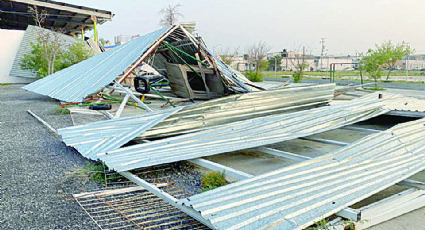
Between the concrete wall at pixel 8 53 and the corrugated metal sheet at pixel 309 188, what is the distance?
2334 cm

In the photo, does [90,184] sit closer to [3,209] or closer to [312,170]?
[3,209]

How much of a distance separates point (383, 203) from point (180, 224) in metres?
1.72

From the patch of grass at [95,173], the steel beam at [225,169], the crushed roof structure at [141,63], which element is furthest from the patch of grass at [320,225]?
the crushed roof structure at [141,63]

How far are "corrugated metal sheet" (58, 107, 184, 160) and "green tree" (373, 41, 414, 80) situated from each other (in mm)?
15097

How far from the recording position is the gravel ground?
2623 millimetres

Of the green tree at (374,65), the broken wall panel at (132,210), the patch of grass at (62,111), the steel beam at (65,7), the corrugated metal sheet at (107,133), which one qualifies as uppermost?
the steel beam at (65,7)

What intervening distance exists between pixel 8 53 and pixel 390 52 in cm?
2401

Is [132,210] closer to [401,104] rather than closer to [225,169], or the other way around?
[225,169]

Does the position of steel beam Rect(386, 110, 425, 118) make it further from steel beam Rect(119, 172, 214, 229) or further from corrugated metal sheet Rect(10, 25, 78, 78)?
corrugated metal sheet Rect(10, 25, 78, 78)

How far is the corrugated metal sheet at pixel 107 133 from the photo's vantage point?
4.06 m

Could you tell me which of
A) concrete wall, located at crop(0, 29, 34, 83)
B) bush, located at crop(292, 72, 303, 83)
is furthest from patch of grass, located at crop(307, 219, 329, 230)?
concrete wall, located at crop(0, 29, 34, 83)

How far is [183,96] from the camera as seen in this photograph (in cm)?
1016

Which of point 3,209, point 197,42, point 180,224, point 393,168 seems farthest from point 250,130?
point 197,42

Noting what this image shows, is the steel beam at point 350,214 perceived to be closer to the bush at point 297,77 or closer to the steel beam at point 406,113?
the steel beam at point 406,113
